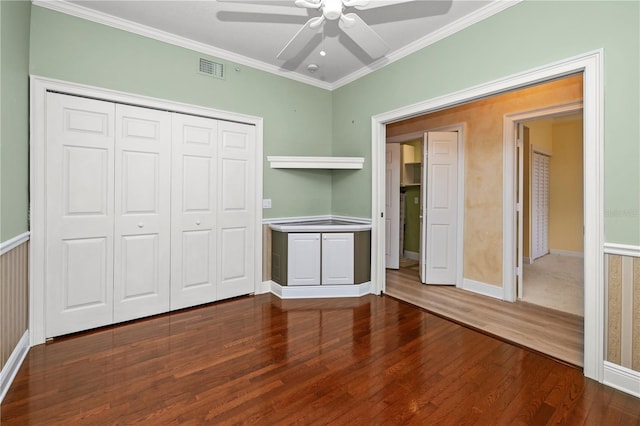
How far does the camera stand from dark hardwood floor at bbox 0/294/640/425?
1.72 metres

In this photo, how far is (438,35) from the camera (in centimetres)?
302

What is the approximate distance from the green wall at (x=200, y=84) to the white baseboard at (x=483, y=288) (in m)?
2.23

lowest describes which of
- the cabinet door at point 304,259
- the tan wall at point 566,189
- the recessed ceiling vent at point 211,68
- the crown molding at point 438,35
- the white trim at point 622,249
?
the cabinet door at point 304,259

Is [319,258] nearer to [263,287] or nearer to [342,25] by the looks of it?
[263,287]

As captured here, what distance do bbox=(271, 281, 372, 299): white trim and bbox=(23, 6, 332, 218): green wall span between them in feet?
3.33

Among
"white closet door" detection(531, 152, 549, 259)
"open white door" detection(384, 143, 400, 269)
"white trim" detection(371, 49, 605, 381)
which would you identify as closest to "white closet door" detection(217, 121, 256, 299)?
"open white door" detection(384, 143, 400, 269)

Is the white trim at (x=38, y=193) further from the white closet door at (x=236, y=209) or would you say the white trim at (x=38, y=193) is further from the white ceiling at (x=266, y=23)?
the white closet door at (x=236, y=209)

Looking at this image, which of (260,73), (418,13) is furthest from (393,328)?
(260,73)

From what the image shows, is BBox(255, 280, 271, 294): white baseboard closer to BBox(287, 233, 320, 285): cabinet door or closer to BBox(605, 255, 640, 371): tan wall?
BBox(287, 233, 320, 285): cabinet door

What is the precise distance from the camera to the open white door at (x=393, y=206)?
17.0ft

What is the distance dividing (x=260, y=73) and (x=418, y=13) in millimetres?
2005

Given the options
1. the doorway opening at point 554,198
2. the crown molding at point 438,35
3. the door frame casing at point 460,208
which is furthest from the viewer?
the doorway opening at point 554,198

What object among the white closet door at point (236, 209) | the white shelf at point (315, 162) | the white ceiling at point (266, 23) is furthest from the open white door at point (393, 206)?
the white closet door at point (236, 209)

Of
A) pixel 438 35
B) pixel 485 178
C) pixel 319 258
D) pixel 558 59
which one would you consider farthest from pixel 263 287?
pixel 558 59
